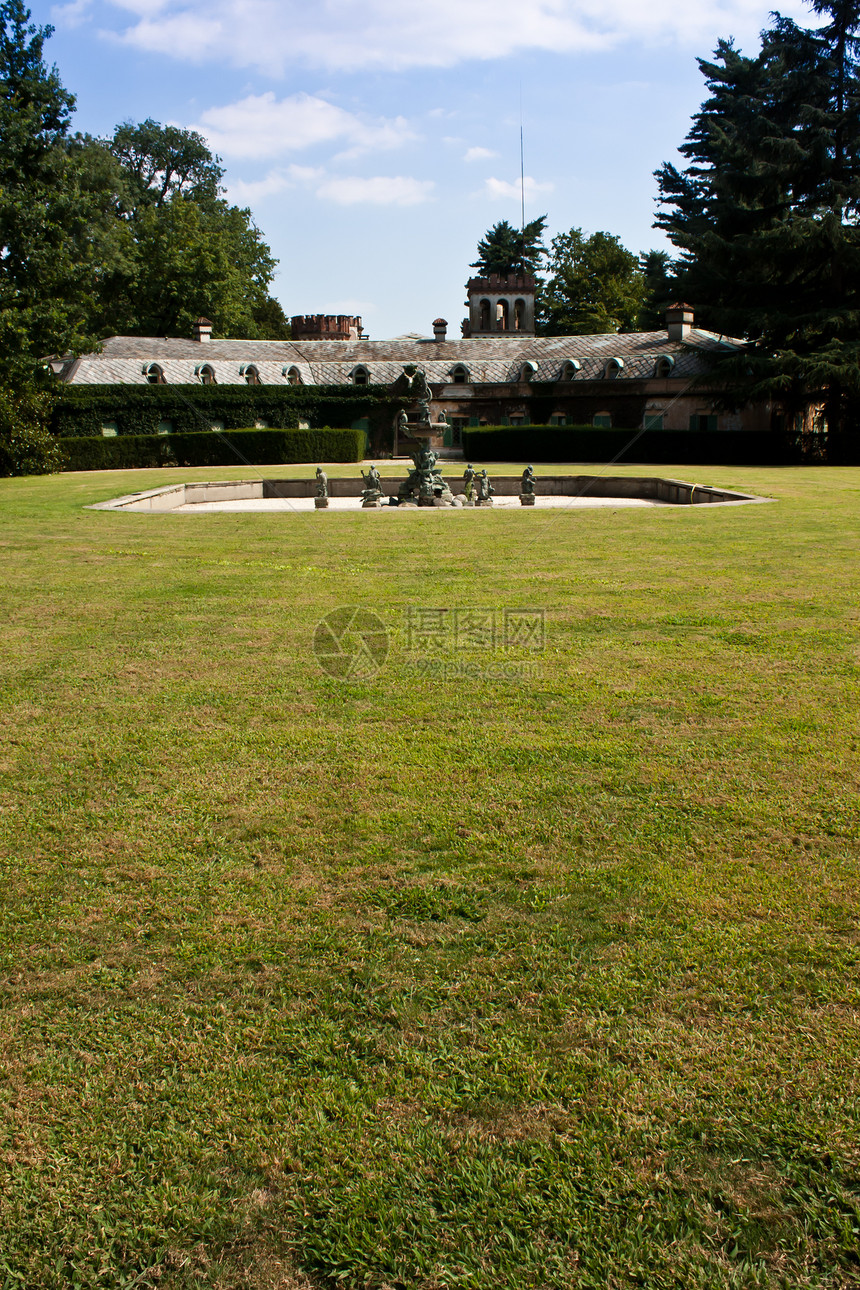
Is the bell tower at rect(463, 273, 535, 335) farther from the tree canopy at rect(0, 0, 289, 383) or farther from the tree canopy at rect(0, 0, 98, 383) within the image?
the tree canopy at rect(0, 0, 98, 383)

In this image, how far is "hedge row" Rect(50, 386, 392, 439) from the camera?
4228 centimetres

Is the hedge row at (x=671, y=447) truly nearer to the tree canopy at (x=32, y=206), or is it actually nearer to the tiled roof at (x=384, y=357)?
the tiled roof at (x=384, y=357)

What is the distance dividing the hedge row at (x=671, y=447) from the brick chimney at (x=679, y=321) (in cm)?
1051

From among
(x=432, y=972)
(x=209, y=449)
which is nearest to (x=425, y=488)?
(x=209, y=449)

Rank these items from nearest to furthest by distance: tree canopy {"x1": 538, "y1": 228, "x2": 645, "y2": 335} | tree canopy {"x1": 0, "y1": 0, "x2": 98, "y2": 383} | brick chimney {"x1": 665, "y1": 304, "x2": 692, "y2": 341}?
tree canopy {"x1": 0, "y1": 0, "x2": 98, "y2": 383} < brick chimney {"x1": 665, "y1": 304, "x2": 692, "y2": 341} < tree canopy {"x1": 538, "y1": 228, "x2": 645, "y2": 335}

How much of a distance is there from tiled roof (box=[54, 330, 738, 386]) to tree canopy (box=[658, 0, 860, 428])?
5642mm

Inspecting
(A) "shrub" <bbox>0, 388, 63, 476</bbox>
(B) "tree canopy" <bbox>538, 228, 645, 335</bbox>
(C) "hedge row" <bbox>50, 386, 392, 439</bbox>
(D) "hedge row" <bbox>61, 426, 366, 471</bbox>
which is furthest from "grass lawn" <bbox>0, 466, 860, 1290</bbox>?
(B) "tree canopy" <bbox>538, 228, 645, 335</bbox>

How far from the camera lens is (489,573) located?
1040 cm

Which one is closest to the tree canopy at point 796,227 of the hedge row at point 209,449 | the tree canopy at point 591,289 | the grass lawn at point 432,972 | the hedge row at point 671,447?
the hedge row at point 671,447

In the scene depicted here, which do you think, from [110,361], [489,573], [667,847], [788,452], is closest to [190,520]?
[489,573]

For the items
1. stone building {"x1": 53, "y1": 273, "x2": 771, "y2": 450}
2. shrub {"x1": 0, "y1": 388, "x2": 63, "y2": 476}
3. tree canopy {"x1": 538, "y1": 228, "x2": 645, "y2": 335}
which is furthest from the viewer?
tree canopy {"x1": 538, "y1": 228, "x2": 645, "y2": 335}

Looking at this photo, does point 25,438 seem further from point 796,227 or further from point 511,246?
point 511,246

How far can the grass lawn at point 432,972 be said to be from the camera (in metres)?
2.09

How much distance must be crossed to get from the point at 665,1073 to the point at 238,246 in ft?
229
